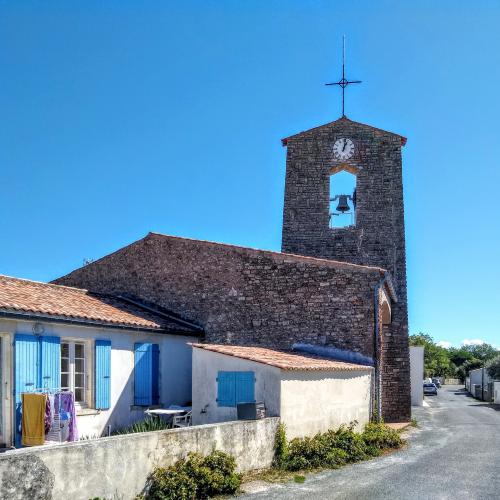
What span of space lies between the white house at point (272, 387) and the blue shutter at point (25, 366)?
353cm

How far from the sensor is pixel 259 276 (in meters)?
17.5

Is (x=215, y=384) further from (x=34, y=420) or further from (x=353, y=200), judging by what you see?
(x=353, y=200)

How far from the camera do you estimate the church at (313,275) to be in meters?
16.9

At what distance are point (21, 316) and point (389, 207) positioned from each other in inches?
547

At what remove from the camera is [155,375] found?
15.1 m

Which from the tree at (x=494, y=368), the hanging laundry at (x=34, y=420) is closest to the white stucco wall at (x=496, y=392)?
the tree at (x=494, y=368)

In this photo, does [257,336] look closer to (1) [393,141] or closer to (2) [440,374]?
(1) [393,141]

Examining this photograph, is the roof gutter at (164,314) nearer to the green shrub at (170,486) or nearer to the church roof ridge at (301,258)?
the church roof ridge at (301,258)

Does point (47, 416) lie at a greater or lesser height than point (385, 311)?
lesser

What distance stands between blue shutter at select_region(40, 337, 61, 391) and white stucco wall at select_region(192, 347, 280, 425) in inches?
118

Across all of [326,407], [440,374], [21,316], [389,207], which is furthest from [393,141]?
[440,374]

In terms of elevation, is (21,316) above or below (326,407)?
above

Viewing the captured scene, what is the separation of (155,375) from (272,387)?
3.79 m

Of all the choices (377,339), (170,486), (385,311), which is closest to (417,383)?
(385,311)
